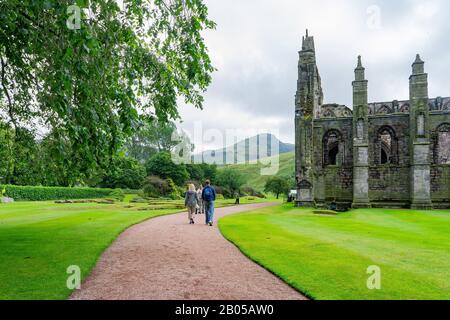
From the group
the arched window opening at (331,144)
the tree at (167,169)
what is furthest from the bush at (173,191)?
the arched window opening at (331,144)

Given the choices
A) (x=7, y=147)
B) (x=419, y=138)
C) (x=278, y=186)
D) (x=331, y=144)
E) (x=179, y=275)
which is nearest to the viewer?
(x=179, y=275)

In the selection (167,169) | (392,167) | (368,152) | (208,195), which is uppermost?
(368,152)

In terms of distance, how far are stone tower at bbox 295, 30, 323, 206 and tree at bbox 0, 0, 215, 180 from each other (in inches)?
900

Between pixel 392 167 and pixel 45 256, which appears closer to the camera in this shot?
pixel 45 256

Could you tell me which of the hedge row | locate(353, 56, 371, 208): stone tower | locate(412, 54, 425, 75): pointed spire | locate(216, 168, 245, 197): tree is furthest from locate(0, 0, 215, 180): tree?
locate(216, 168, 245, 197): tree

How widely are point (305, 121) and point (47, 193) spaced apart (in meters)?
36.3

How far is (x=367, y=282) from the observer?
20.6 ft

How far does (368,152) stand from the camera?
33156 millimetres

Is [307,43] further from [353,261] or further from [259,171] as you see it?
[259,171]

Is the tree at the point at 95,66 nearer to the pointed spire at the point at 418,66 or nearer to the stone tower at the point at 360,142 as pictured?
the stone tower at the point at 360,142

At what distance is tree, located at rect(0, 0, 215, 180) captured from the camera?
251 inches

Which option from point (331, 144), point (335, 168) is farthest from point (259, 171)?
point (335, 168)

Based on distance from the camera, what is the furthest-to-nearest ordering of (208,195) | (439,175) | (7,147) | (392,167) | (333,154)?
(333,154)
(392,167)
(439,175)
(208,195)
(7,147)
